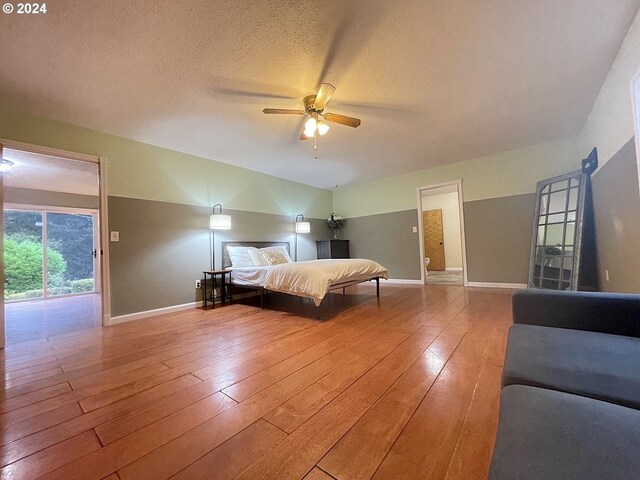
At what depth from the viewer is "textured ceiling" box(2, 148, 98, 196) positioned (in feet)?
11.8

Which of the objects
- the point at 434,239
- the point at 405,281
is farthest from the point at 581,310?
the point at 434,239

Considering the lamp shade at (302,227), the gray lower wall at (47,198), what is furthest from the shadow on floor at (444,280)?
the gray lower wall at (47,198)

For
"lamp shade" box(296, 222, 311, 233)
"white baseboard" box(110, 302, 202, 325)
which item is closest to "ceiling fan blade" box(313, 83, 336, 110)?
"lamp shade" box(296, 222, 311, 233)

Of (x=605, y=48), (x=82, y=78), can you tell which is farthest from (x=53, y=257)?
(x=605, y=48)

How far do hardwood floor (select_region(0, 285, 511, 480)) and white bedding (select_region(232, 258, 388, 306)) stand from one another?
0.48 m

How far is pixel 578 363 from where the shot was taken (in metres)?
0.88

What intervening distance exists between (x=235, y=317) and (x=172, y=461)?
2.18 m

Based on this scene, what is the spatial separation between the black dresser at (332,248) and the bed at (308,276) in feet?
6.51

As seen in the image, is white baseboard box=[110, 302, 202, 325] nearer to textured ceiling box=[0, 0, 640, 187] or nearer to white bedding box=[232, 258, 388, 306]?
white bedding box=[232, 258, 388, 306]

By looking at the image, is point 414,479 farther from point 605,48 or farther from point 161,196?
point 161,196

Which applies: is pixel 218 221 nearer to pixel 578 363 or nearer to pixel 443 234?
pixel 578 363

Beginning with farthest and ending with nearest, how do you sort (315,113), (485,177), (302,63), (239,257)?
(485,177) → (239,257) → (315,113) → (302,63)

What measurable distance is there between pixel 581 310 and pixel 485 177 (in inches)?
157

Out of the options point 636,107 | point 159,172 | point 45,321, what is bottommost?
point 45,321
